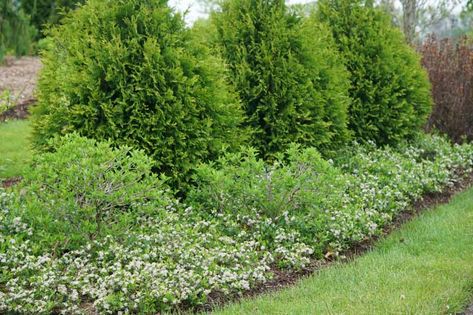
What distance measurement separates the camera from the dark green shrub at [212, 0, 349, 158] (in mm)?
7219

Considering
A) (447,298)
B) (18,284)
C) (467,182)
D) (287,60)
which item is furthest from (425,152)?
(18,284)

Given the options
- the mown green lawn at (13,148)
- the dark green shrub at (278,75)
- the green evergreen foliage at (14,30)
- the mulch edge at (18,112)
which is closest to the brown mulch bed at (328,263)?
the dark green shrub at (278,75)

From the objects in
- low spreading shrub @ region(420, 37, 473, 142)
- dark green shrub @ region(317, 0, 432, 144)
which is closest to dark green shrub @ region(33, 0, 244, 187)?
dark green shrub @ region(317, 0, 432, 144)

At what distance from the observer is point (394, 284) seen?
439cm

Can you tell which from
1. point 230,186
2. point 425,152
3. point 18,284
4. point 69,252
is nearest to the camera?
point 18,284

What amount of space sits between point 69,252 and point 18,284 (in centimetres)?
56

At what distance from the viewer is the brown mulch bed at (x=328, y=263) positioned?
14.3ft

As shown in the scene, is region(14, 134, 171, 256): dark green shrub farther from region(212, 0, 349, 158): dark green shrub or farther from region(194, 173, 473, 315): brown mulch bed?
region(212, 0, 349, 158): dark green shrub

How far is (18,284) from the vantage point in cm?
418

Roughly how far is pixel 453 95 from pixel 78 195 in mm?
8168

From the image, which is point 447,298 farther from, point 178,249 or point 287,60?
point 287,60

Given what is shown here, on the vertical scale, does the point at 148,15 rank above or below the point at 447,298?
above

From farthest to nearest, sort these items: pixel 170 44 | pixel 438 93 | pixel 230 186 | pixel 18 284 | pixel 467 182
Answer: pixel 438 93, pixel 467 182, pixel 170 44, pixel 230 186, pixel 18 284

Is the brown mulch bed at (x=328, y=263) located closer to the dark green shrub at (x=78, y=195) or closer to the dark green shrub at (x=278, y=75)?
the dark green shrub at (x=78, y=195)
